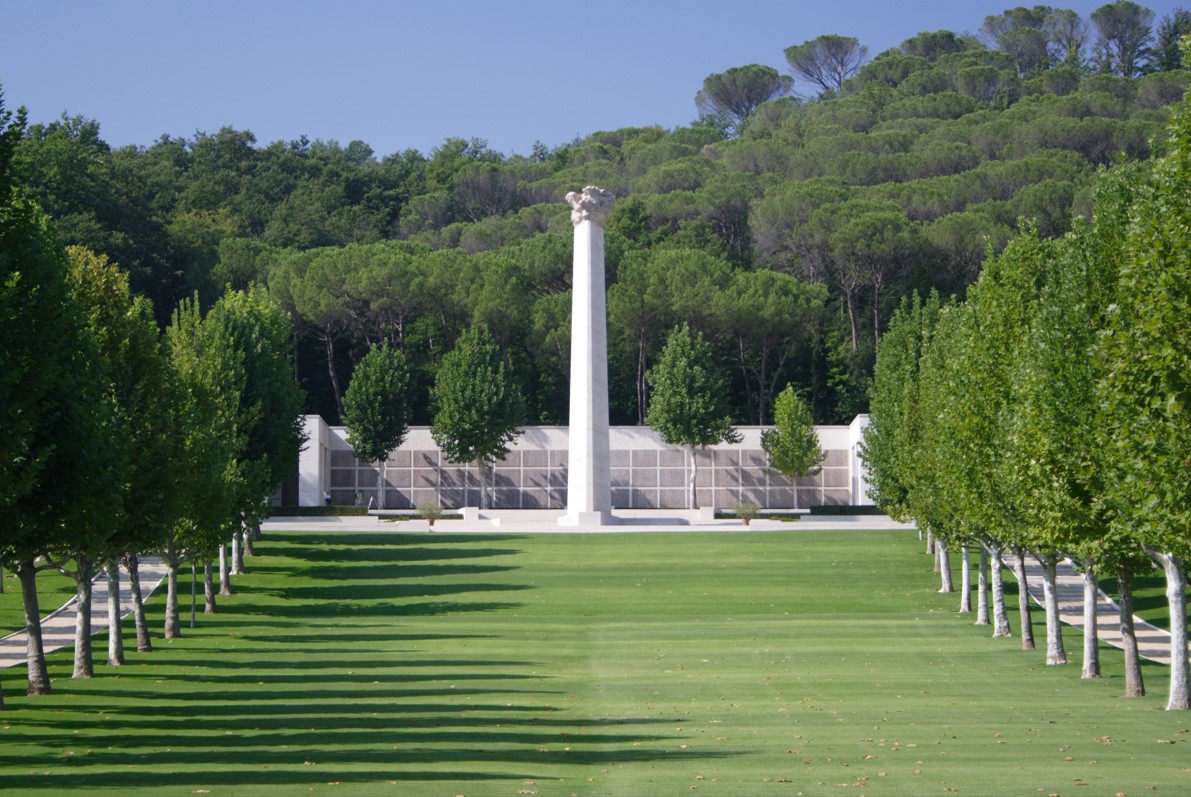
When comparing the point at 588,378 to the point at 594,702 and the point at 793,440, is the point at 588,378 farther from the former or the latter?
the point at 594,702

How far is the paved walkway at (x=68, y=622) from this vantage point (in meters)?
31.2

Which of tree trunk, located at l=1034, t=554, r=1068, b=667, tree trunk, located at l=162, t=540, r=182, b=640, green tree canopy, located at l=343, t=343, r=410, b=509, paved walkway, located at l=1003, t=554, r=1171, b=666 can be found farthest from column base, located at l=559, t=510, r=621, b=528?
tree trunk, located at l=1034, t=554, r=1068, b=667

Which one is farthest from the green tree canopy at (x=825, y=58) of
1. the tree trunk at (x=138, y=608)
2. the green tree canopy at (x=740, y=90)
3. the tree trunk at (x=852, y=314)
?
the tree trunk at (x=138, y=608)

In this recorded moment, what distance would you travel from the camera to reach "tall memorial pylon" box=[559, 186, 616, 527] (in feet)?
199

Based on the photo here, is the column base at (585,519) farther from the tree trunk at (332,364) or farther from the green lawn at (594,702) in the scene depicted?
the tree trunk at (332,364)

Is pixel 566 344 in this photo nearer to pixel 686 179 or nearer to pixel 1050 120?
pixel 686 179

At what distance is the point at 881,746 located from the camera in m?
18.0

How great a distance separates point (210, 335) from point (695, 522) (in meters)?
29.5

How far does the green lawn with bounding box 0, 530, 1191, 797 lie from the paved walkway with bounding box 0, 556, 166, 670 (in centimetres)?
123

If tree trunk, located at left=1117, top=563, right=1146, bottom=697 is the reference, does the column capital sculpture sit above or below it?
above

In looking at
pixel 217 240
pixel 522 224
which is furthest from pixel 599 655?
pixel 522 224

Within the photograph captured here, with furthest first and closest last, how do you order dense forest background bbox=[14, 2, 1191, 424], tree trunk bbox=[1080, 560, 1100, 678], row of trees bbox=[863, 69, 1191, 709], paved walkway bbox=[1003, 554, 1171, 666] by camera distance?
dense forest background bbox=[14, 2, 1191, 424] → paved walkway bbox=[1003, 554, 1171, 666] → tree trunk bbox=[1080, 560, 1100, 678] → row of trees bbox=[863, 69, 1191, 709]

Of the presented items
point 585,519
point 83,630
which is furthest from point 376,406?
point 83,630

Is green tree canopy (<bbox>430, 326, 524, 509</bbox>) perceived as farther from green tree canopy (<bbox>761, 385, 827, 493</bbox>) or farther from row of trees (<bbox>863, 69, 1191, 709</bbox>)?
row of trees (<bbox>863, 69, 1191, 709</bbox>)
